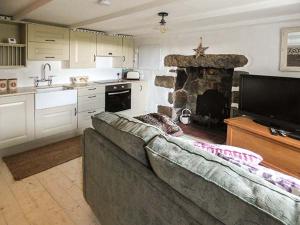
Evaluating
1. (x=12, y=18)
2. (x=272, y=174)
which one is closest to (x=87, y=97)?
(x=12, y=18)

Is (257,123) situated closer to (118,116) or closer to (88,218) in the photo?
(118,116)

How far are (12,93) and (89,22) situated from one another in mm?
1531

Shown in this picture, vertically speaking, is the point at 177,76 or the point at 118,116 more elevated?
the point at 177,76

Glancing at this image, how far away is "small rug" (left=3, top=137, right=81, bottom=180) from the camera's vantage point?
2887mm

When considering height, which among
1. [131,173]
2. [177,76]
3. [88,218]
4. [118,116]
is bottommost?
[88,218]

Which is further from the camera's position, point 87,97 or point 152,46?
point 152,46

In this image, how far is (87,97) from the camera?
4.24 m

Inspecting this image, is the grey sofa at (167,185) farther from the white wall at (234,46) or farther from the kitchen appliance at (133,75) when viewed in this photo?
the kitchen appliance at (133,75)

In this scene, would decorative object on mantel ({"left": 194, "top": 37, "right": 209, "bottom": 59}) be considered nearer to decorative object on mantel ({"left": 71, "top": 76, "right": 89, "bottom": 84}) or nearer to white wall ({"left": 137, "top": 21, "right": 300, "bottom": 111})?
white wall ({"left": 137, "top": 21, "right": 300, "bottom": 111})

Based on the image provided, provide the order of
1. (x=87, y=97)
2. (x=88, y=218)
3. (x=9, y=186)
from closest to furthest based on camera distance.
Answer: (x=88, y=218), (x=9, y=186), (x=87, y=97)

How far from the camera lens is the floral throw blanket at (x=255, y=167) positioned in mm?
1166

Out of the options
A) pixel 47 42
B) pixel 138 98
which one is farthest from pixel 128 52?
pixel 47 42

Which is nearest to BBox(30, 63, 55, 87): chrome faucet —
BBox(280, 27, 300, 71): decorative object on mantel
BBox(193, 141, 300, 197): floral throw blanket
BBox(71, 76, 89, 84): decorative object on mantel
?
BBox(71, 76, 89, 84): decorative object on mantel

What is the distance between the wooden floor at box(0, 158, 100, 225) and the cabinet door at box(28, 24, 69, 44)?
2.00 m
